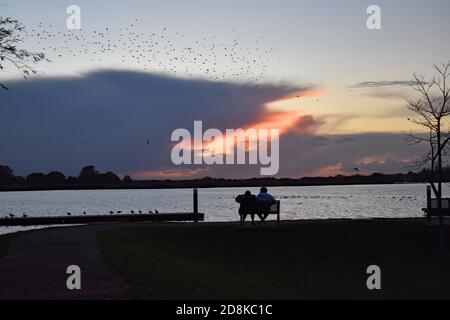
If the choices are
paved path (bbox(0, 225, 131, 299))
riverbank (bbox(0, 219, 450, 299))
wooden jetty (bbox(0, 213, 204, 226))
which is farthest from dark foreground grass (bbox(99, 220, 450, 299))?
wooden jetty (bbox(0, 213, 204, 226))

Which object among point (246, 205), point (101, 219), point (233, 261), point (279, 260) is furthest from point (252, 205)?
point (101, 219)

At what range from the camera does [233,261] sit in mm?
22109

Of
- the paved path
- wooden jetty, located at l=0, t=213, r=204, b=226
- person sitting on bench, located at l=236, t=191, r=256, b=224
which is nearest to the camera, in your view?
the paved path

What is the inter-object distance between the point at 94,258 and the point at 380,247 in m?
10.9

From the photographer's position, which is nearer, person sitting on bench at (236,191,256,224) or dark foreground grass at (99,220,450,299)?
dark foreground grass at (99,220,450,299)

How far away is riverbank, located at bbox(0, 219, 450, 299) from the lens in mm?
13875

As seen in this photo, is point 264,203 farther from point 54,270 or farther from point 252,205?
point 54,270

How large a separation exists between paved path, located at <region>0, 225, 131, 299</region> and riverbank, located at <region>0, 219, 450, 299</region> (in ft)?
0.07

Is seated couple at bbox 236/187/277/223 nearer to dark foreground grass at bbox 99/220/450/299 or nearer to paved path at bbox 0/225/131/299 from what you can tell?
dark foreground grass at bbox 99/220/450/299

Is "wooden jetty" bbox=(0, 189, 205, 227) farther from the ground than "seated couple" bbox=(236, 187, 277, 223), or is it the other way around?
"seated couple" bbox=(236, 187, 277, 223)

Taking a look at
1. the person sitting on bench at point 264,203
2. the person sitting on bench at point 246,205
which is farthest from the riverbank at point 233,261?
the person sitting on bench at point 264,203

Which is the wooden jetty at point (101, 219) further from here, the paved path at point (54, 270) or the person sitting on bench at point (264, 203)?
the paved path at point (54, 270)

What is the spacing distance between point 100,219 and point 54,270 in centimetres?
3107
